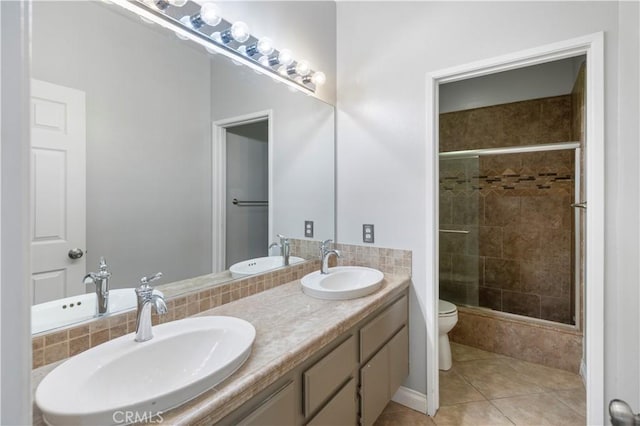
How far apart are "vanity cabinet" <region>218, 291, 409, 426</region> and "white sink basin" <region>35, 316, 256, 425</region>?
0.50 feet

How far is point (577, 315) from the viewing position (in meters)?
2.39

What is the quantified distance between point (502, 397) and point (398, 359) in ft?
2.84

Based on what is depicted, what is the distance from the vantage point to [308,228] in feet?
6.85

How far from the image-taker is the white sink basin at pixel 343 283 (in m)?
1.56

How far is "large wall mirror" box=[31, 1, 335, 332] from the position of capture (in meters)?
0.99

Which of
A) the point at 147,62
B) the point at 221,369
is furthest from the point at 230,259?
the point at 147,62

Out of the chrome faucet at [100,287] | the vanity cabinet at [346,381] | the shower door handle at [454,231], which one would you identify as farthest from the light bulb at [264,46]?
the shower door handle at [454,231]

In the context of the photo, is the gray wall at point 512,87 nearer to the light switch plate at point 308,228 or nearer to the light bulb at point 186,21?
the light switch plate at point 308,228

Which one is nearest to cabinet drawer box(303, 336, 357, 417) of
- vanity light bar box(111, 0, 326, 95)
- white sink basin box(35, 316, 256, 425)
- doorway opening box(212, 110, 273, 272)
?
white sink basin box(35, 316, 256, 425)

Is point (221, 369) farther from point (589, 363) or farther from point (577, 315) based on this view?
point (577, 315)

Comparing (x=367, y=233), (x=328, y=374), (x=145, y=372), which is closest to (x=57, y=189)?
(x=145, y=372)

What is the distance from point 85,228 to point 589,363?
227 cm

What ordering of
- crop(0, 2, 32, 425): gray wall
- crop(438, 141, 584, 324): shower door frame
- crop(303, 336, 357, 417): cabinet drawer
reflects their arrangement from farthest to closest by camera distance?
crop(438, 141, 584, 324): shower door frame < crop(303, 336, 357, 417): cabinet drawer < crop(0, 2, 32, 425): gray wall

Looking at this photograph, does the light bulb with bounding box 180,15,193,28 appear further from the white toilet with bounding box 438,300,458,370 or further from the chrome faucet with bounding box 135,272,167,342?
the white toilet with bounding box 438,300,458,370
